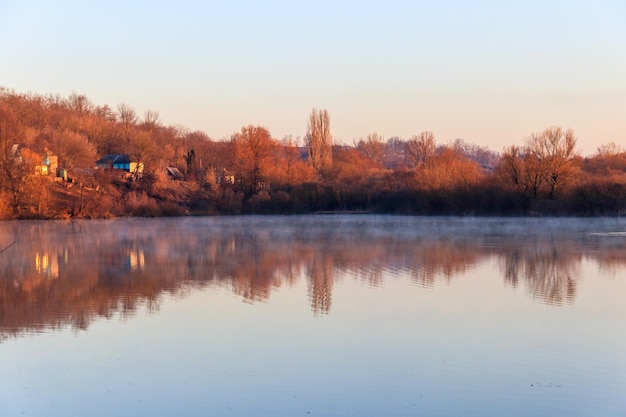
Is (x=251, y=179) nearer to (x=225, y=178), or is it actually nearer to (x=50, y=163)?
(x=225, y=178)

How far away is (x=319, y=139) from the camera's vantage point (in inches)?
3157

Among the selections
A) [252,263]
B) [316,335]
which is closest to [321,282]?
[252,263]

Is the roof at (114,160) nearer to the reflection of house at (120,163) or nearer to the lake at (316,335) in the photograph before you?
the reflection of house at (120,163)

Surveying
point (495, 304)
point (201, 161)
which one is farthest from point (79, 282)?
point (201, 161)

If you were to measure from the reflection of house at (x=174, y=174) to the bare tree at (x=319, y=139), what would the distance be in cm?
1562

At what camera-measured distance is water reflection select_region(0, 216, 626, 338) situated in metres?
12.5

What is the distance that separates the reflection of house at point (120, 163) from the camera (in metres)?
60.1

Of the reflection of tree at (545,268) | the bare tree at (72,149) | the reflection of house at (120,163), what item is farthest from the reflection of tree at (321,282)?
the reflection of house at (120,163)

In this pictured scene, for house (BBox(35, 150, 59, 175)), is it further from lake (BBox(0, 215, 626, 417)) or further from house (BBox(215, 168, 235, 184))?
lake (BBox(0, 215, 626, 417))

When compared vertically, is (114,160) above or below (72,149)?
below

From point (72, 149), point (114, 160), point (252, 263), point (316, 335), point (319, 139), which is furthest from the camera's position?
point (319, 139)

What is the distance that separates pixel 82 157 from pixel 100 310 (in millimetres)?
50688

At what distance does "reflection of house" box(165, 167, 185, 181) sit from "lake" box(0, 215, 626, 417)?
4077 cm

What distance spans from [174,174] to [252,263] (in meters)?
45.2
